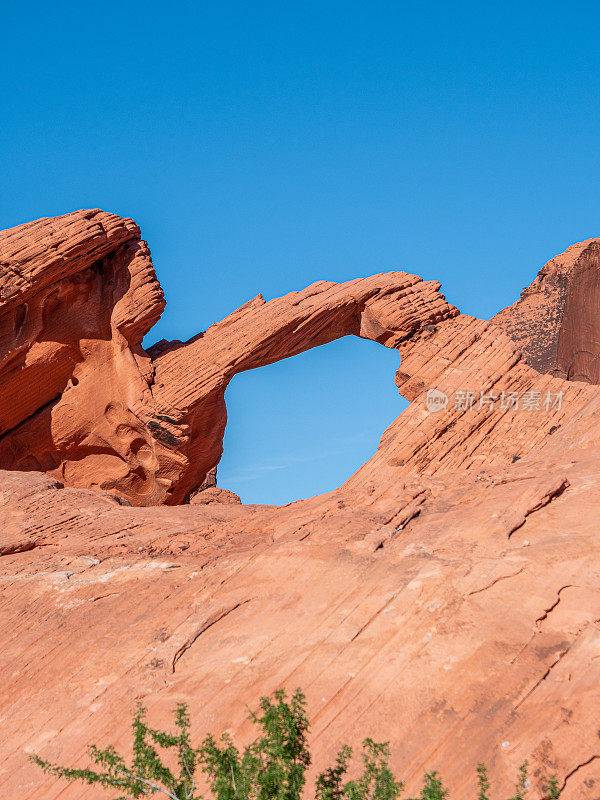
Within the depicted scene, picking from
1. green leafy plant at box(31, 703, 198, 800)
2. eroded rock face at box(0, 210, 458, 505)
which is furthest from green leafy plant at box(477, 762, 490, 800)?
eroded rock face at box(0, 210, 458, 505)

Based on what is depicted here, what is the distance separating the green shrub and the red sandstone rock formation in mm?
576

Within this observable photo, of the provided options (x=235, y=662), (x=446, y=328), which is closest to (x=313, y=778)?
(x=235, y=662)

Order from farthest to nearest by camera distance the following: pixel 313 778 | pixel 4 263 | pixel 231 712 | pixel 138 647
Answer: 1. pixel 4 263
2. pixel 138 647
3. pixel 231 712
4. pixel 313 778

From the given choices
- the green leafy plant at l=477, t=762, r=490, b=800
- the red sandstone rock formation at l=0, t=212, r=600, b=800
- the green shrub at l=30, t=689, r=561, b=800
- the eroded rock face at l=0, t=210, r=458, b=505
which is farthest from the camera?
the eroded rock face at l=0, t=210, r=458, b=505

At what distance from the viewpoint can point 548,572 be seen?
7941 millimetres

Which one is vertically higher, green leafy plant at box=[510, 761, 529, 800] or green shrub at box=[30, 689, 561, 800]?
green leafy plant at box=[510, 761, 529, 800]

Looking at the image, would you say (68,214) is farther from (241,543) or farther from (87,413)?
(241,543)

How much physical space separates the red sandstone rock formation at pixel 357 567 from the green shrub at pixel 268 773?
22.7 inches

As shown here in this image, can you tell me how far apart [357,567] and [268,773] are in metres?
3.27

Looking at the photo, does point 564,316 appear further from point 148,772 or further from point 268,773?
point 148,772

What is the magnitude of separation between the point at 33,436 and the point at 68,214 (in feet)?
16.7

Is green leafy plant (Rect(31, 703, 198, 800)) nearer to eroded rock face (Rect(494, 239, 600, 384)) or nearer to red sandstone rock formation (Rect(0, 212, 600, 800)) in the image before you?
red sandstone rock formation (Rect(0, 212, 600, 800))

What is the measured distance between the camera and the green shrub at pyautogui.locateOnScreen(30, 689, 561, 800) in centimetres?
570

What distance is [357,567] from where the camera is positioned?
8766 mm
